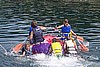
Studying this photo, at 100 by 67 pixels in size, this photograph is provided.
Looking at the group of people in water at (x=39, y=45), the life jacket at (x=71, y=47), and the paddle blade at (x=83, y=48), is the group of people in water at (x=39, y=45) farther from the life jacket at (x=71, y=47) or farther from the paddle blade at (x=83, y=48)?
the paddle blade at (x=83, y=48)

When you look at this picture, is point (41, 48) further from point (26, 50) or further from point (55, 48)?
point (26, 50)

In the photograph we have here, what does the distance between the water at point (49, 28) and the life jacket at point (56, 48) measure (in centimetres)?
51

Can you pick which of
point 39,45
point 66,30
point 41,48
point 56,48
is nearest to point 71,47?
point 56,48

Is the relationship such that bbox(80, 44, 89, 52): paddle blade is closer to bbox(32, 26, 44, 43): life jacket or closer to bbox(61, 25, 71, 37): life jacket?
bbox(61, 25, 71, 37): life jacket

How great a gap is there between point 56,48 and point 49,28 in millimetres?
6201

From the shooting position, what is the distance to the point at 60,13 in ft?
150

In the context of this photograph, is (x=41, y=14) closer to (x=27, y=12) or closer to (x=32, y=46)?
(x=27, y=12)

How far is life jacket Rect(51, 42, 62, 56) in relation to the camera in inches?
875

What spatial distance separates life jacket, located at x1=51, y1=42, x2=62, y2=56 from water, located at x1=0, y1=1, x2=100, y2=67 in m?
0.51

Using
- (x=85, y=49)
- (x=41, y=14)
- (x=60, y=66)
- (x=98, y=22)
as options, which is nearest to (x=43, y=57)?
(x=60, y=66)

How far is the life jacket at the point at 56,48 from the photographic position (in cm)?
2223

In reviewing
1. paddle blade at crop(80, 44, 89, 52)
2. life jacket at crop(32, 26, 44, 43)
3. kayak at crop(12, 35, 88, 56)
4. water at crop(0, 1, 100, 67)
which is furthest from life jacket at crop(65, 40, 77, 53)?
paddle blade at crop(80, 44, 89, 52)

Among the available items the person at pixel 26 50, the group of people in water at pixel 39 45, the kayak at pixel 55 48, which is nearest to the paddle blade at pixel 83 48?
the group of people in water at pixel 39 45

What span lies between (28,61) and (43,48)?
1.62 meters
